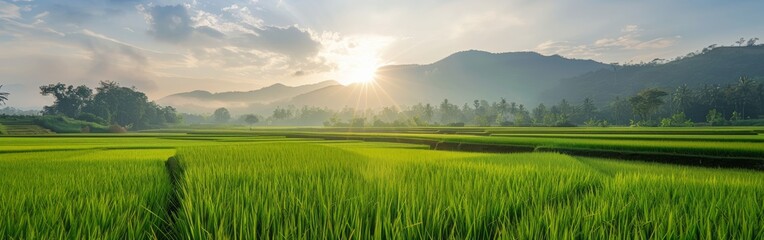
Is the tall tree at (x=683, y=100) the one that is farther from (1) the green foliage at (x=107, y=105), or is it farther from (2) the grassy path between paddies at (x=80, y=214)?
(1) the green foliage at (x=107, y=105)

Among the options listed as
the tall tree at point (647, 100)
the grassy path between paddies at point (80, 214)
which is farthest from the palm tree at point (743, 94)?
the grassy path between paddies at point (80, 214)

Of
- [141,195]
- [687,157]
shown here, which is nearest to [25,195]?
[141,195]

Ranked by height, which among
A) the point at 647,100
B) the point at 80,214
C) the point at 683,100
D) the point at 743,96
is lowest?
the point at 80,214

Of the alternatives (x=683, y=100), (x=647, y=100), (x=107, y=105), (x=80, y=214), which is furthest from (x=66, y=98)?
(x=683, y=100)

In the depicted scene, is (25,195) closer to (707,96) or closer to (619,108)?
(707,96)

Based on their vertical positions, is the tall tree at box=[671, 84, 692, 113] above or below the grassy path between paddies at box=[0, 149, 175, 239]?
above

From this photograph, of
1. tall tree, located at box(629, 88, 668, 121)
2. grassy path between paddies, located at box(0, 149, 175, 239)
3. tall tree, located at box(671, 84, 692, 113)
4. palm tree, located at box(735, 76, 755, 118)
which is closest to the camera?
grassy path between paddies, located at box(0, 149, 175, 239)

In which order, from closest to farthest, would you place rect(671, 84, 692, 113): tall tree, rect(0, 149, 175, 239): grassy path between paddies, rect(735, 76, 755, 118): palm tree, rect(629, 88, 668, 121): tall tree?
1. rect(0, 149, 175, 239): grassy path between paddies
2. rect(629, 88, 668, 121): tall tree
3. rect(735, 76, 755, 118): palm tree
4. rect(671, 84, 692, 113): tall tree

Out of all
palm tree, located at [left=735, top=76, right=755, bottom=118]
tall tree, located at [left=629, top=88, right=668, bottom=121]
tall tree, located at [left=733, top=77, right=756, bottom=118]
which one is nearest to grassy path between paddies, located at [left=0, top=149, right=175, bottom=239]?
tall tree, located at [left=629, top=88, right=668, bottom=121]

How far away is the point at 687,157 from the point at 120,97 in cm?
13954

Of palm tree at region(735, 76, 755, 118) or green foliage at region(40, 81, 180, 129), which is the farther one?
green foliage at region(40, 81, 180, 129)

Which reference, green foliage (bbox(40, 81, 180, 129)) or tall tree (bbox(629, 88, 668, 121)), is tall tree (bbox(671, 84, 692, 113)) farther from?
green foliage (bbox(40, 81, 180, 129))

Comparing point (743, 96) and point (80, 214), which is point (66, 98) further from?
point (743, 96)

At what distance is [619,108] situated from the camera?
383 feet
